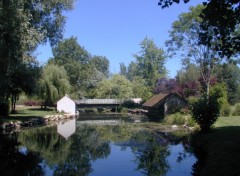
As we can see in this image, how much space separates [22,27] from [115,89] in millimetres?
55532

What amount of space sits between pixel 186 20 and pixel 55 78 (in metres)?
25.1

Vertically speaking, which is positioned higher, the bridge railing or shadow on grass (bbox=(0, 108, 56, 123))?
the bridge railing

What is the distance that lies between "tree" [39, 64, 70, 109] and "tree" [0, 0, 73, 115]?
20.8 metres

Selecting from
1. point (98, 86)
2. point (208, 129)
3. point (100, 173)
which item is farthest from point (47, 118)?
point (98, 86)

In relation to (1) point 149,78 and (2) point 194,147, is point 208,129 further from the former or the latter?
(1) point 149,78

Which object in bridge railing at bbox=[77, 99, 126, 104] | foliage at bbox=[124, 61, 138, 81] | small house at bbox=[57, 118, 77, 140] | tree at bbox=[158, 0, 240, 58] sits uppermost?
foliage at bbox=[124, 61, 138, 81]

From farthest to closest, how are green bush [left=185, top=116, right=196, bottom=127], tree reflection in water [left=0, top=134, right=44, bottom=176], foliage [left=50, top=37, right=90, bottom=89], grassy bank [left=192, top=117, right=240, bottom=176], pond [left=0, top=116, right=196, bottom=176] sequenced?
foliage [left=50, top=37, right=90, bottom=89], green bush [left=185, top=116, right=196, bottom=127], pond [left=0, top=116, right=196, bottom=176], tree reflection in water [left=0, top=134, right=44, bottom=176], grassy bank [left=192, top=117, right=240, bottom=176]

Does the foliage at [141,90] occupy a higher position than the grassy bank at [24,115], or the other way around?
the foliage at [141,90]

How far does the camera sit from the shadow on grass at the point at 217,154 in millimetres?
11188

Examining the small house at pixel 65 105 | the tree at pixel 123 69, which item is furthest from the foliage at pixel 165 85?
the tree at pixel 123 69

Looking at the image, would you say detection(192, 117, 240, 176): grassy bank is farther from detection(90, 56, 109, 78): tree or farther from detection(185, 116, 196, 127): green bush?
detection(90, 56, 109, 78): tree

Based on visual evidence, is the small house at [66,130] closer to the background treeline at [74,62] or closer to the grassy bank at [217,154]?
the background treeline at [74,62]

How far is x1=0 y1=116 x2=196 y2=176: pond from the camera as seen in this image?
14234mm

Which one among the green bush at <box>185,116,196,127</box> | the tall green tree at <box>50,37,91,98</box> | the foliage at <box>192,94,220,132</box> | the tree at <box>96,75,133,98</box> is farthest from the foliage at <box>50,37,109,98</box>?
the foliage at <box>192,94,220,132</box>
